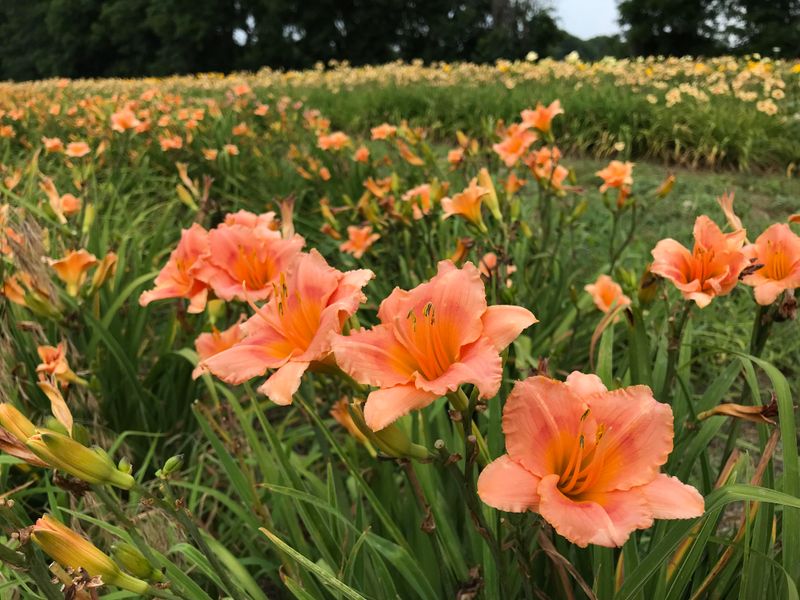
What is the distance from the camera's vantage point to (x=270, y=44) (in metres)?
22.4

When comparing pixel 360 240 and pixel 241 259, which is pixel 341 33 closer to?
pixel 360 240

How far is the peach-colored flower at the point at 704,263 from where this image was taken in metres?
1.00

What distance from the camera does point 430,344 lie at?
0.71 meters

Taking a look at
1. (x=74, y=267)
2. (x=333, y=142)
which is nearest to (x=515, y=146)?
(x=333, y=142)

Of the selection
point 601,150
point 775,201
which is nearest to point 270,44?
point 601,150

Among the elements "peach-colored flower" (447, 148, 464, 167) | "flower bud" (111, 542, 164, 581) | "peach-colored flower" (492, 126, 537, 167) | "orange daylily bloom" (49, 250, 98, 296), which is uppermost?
"peach-colored flower" (492, 126, 537, 167)

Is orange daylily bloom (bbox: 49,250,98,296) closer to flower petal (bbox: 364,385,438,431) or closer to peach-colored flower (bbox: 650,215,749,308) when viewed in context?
flower petal (bbox: 364,385,438,431)

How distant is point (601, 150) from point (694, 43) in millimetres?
17636

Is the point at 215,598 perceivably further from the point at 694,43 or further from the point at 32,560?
the point at 694,43

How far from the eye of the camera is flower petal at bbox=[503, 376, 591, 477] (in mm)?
650

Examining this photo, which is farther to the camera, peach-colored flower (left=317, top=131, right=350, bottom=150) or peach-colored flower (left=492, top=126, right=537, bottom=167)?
peach-colored flower (left=317, top=131, right=350, bottom=150)

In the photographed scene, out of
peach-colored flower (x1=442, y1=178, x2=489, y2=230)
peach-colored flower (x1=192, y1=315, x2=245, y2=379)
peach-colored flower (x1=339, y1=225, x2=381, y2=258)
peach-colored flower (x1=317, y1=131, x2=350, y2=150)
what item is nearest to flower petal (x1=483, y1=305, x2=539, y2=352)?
peach-colored flower (x1=192, y1=315, x2=245, y2=379)

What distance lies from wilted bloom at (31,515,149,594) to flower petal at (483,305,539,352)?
1.68 feet

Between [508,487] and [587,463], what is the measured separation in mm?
125
